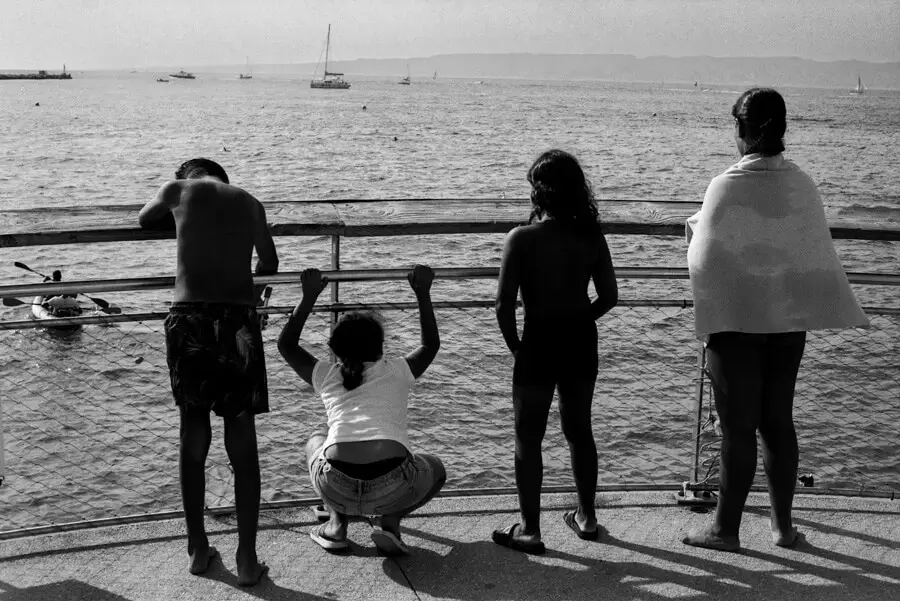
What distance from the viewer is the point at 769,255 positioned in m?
3.60

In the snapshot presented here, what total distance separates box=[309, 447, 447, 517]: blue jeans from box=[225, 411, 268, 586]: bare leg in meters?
0.23

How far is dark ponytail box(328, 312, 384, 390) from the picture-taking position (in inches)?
143

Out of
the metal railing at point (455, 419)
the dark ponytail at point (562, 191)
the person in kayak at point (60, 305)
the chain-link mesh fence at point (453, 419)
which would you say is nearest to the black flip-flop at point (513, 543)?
the dark ponytail at point (562, 191)

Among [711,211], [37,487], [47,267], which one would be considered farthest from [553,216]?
[47,267]

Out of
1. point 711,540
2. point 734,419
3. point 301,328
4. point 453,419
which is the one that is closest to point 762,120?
point 734,419

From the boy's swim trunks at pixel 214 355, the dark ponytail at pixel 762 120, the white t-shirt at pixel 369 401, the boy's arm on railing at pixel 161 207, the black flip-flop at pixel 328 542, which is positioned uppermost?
the dark ponytail at pixel 762 120

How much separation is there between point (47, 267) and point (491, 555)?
18369 mm

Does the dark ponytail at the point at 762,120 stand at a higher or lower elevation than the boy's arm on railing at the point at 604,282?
higher

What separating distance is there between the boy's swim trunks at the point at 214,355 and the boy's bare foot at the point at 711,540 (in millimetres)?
1783

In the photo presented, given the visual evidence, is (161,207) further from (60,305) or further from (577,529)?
(60,305)

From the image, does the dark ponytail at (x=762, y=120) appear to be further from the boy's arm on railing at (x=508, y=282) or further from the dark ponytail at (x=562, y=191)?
the boy's arm on railing at (x=508, y=282)

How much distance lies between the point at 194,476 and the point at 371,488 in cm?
64

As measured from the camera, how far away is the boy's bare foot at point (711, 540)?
12.8 feet

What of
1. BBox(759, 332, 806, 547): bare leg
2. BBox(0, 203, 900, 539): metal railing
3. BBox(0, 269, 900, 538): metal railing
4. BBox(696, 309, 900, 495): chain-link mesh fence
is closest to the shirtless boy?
BBox(759, 332, 806, 547): bare leg
